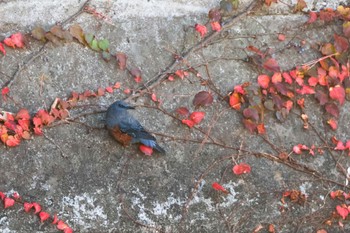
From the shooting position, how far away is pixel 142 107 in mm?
4277

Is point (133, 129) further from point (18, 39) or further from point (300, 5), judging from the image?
point (300, 5)

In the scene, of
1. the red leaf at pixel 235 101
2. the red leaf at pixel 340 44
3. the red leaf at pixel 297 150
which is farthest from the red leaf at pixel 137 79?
the red leaf at pixel 340 44

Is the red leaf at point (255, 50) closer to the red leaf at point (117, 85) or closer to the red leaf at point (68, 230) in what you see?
the red leaf at point (117, 85)

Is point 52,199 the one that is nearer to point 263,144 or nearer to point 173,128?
point 173,128

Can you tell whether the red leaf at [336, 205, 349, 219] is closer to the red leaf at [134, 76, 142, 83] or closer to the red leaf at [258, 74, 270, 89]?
the red leaf at [258, 74, 270, 89]

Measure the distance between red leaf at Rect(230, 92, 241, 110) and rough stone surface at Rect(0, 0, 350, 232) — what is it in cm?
5

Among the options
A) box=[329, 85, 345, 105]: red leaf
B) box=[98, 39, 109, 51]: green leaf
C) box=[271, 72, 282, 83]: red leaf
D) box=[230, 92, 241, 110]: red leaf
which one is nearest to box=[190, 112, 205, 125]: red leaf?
box=[230, 92, 241, 110]: red leaf

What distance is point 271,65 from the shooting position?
4.57m

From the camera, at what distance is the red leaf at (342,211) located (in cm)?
405

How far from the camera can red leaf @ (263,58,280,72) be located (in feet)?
15.0

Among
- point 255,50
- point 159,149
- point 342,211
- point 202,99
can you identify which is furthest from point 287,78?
point 159,149

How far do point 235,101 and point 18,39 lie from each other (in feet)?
5.00

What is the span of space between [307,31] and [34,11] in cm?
202

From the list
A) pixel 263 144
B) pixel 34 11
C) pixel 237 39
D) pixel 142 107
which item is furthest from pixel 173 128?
pixel 34 11
